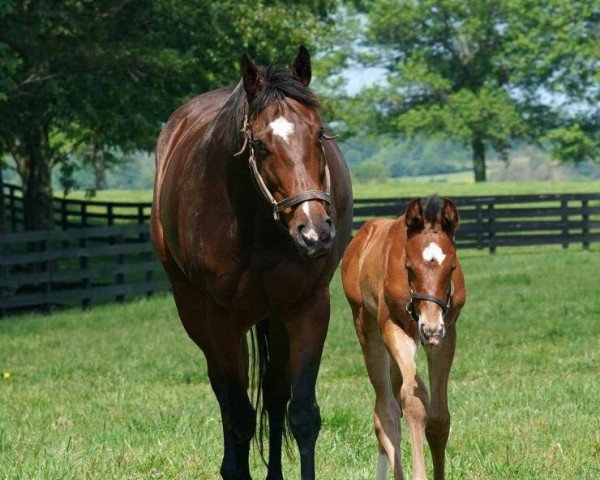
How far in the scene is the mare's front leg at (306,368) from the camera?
5102mm

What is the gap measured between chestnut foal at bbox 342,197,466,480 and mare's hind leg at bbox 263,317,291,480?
1.53 feet

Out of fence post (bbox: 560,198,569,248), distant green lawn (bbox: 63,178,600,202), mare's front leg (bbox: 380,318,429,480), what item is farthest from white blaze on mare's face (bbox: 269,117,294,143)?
distant green lawn (bbox: 63,178,600,202)

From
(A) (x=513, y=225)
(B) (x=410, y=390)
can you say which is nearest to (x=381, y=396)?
(B) (x=410, y=390)

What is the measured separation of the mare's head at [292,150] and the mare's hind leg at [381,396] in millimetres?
1469

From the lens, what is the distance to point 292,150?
4.68 metres

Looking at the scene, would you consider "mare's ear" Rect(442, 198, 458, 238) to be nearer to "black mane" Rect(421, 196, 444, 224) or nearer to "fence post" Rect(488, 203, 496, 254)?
"black mane" Rect(421, 196, 444, 224)

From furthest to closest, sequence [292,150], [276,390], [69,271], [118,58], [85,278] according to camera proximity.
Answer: [118,58]
[85,278]
[69,271]
[276,390]
[292,150]

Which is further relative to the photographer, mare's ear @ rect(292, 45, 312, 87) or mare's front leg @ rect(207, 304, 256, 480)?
mare's front leg @ rect(207, 304, 256, 480)

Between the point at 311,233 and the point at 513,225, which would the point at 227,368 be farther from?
the point at 513,225

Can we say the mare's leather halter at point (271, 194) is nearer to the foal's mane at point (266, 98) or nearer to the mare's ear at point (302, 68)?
the foal's mane at point (266, 98)

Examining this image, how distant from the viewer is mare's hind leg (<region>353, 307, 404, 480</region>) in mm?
5605

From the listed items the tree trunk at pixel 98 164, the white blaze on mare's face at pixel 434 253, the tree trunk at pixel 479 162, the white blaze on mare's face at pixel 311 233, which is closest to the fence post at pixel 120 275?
the tree trunk at pixel 98 164

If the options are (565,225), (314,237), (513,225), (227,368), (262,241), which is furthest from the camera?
(565,225)

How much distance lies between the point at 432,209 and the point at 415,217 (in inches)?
A: 3.3
